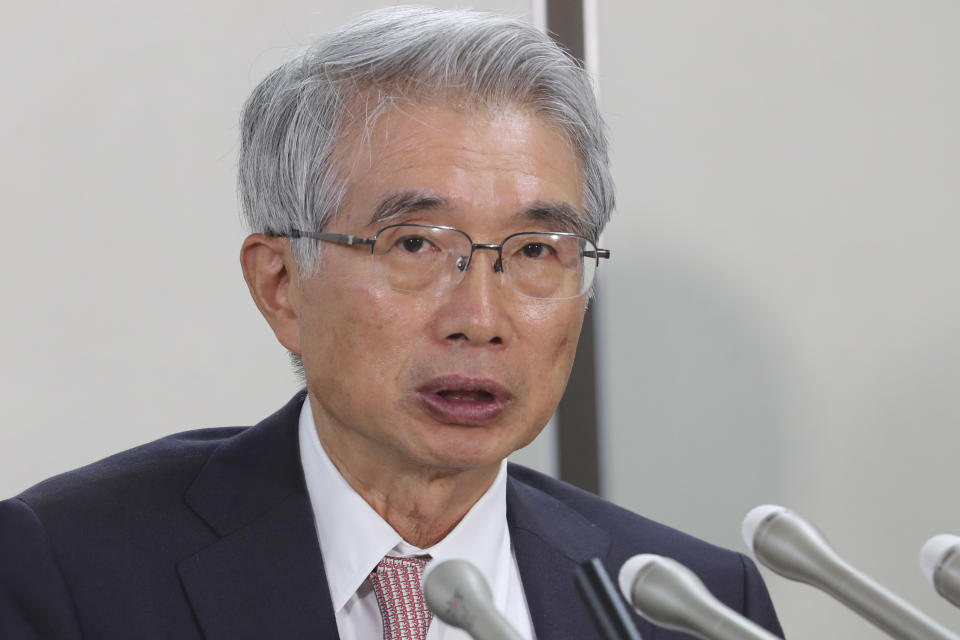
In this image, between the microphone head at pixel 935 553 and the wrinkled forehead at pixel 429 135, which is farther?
the wrinkled forehead at pixel 429 135

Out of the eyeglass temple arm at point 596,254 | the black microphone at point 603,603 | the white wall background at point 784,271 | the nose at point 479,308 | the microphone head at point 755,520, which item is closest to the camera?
the black microphone at point 603,603

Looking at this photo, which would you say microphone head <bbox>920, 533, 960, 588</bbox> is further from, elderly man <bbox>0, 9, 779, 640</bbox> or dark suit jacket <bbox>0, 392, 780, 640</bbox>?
dark suit jacket <bbox>0, 392, 780, 640</bbox>

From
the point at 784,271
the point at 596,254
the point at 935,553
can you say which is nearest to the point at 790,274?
the point at 784,271

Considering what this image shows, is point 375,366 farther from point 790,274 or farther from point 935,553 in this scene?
point 790,274

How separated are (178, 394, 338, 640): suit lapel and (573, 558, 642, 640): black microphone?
0.71m

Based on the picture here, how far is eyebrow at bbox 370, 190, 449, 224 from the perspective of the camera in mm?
1281

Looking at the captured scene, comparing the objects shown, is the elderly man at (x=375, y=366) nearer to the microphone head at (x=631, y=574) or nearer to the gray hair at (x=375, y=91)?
the gray hair at (x=375, y=91)

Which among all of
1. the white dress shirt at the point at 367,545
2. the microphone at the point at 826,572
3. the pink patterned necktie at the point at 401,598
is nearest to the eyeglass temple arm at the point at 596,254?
the white dress shirt at the point at 367,545

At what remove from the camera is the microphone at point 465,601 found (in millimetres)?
639

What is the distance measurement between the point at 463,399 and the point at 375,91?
0.36 meters

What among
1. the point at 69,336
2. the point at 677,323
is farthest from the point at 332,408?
the point at 677,323

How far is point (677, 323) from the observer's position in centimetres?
221

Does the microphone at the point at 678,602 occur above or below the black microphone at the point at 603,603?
below

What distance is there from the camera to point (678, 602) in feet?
2.20
